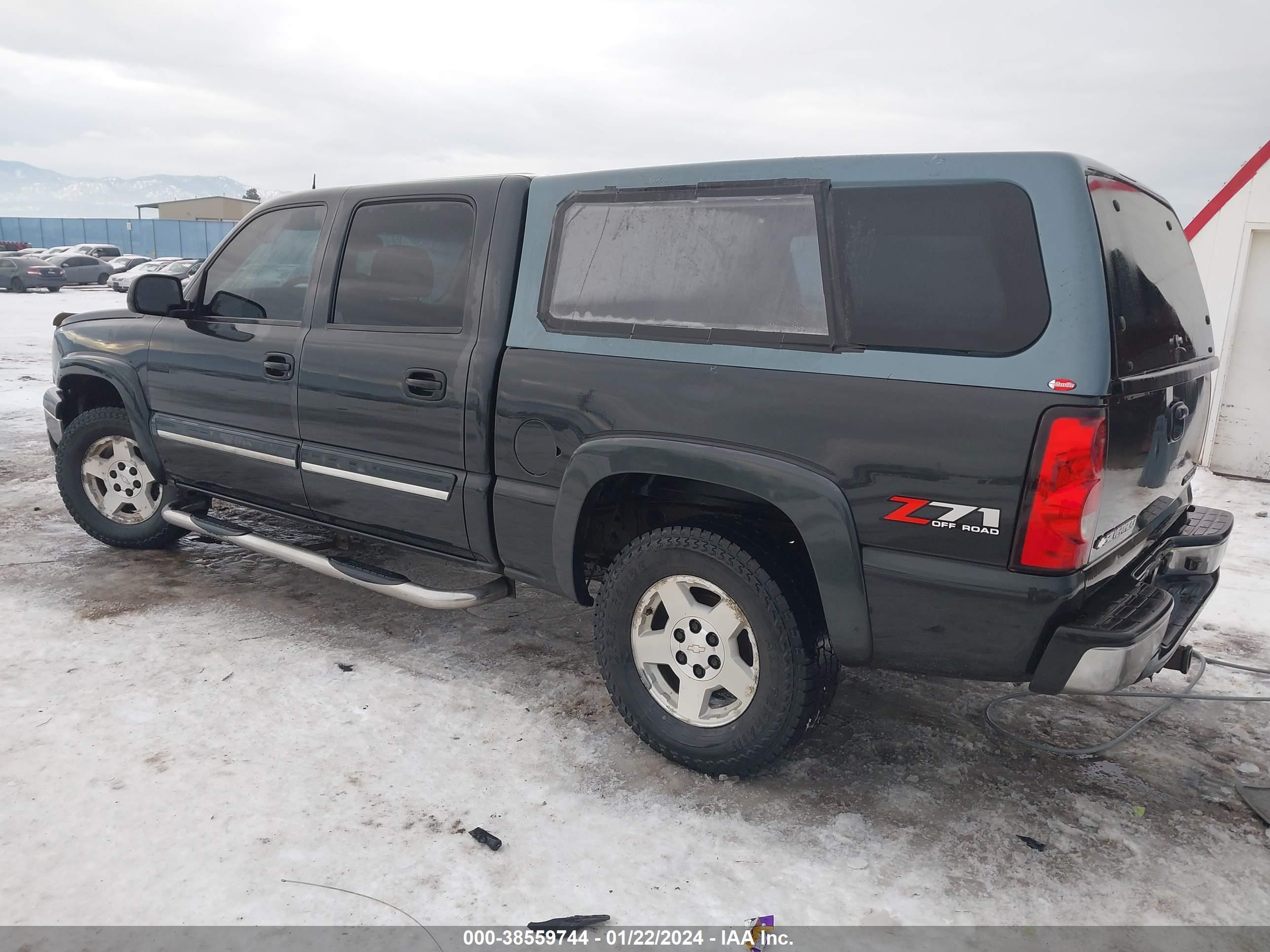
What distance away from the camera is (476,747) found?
10.5ft

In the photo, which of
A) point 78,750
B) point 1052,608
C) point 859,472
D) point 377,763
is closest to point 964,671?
point 1052,608

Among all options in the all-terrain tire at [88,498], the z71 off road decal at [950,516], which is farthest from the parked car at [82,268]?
the z71 off road decal at [950,516]

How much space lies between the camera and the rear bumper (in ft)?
7.88

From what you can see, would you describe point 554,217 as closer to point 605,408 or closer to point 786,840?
point 605,408

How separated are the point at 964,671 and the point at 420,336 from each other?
231 centimetres

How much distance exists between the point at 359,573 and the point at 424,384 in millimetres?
899

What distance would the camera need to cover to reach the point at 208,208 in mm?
60188

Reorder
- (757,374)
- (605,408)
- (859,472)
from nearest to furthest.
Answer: (859,472) < (757,374) < (605,408)

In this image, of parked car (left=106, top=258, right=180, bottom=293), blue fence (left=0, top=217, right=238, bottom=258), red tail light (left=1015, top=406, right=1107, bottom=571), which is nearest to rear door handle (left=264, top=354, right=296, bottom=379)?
red tail light (left=1015, top=406, right=1107, bottom=571)

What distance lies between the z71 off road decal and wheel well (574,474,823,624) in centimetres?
32

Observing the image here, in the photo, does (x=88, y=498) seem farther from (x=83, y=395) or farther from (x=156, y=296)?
(x=156, y=296)

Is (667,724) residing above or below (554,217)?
below

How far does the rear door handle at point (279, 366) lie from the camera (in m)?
3.91

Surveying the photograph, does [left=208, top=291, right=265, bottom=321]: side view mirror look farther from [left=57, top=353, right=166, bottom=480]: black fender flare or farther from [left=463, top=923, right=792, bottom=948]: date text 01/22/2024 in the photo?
[left=463, top=923, right=792, bottom=948]: date text 01/22/2024
